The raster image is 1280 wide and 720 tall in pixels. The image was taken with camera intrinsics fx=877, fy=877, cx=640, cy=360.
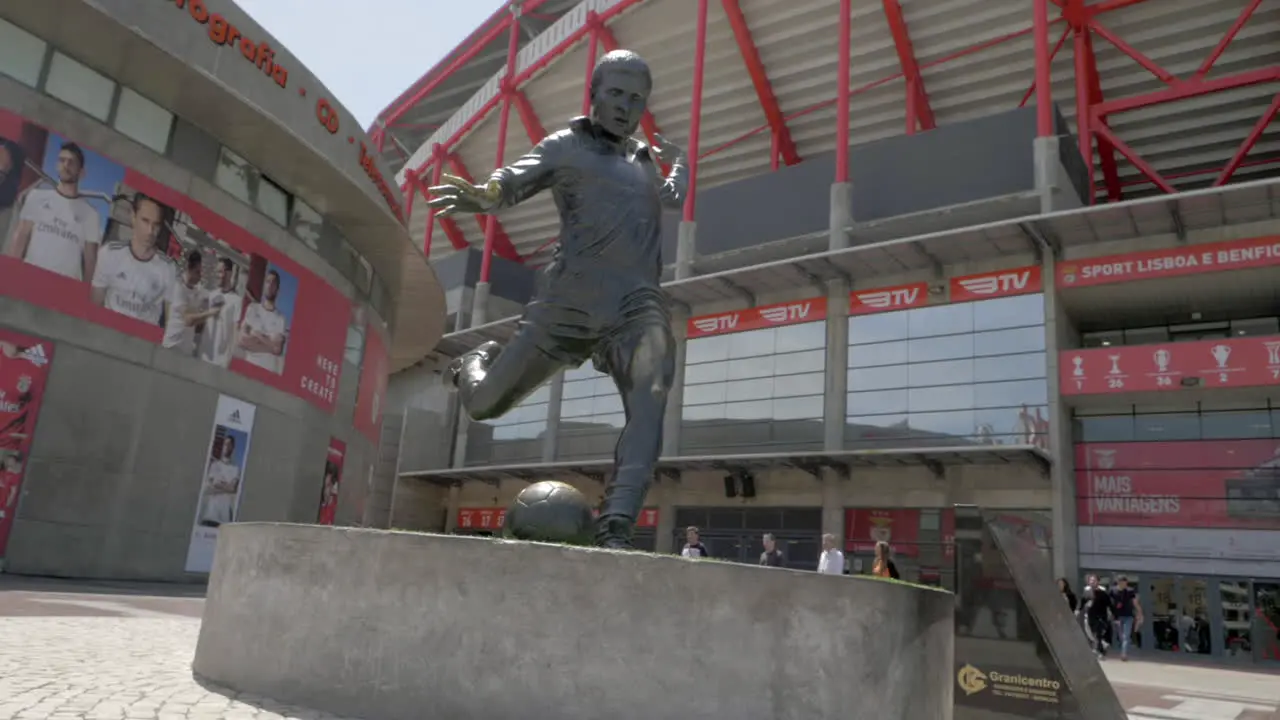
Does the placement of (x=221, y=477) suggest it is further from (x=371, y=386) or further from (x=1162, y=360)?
(x=1162, y=360)

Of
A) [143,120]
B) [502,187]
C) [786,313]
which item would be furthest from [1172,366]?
[143,120]

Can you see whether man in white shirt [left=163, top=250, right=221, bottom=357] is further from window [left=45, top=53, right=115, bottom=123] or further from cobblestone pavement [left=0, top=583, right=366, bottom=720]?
cobblestone pavement [left=0, top=583, right=366, bottom=720]

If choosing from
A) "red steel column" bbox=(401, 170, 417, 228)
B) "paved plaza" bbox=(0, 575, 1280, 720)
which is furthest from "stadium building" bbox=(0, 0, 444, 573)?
"red steel column" bbox=(401, 170, 417, 228)

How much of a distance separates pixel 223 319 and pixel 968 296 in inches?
652

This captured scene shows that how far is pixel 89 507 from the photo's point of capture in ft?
38.7

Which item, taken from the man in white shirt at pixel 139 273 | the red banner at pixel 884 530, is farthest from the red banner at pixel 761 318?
the man in white shirt at pixel 139 273

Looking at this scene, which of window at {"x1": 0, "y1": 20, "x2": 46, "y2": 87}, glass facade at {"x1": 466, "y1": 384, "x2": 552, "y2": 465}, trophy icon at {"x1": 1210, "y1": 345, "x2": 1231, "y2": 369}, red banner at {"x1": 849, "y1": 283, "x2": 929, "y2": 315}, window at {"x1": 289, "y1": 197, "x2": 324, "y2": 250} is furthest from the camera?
glass facade at {"x1": 466, "y1": 384, "x2": 552, "y2": 465}

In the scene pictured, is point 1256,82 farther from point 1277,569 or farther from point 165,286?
point 165,286

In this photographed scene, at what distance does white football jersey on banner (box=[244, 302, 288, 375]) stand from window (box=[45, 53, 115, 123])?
3.67m

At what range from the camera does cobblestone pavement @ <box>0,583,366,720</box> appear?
10.9 ft

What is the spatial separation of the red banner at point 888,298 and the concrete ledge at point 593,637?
1955 cm

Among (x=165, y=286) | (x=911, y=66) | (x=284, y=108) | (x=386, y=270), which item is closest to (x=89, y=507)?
(x=165, y=286)

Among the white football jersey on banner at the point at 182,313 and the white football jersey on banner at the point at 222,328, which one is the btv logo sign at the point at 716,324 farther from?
the white football jersey on banner at the point at 182,313

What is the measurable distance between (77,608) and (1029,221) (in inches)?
734
